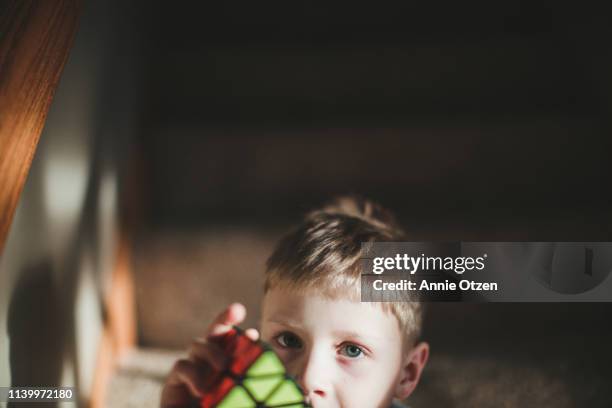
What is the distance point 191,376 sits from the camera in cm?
52

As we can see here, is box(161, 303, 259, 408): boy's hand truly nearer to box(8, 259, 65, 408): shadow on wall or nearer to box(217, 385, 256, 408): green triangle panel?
box(217, 385, 256, 408): green triangle panel

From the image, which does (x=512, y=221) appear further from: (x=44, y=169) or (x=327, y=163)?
(x=44, y=169)

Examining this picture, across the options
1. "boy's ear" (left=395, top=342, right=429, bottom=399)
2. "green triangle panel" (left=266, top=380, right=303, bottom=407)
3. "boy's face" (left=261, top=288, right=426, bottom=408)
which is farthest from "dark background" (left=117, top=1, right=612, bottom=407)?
"green triangle panel" (left=266, top=380, right=303, bottom=407)

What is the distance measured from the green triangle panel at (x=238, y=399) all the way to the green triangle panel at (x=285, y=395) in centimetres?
2

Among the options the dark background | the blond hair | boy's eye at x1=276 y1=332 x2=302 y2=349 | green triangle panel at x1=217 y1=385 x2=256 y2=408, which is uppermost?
the dark background

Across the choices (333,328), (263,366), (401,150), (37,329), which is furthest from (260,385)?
(401,150)

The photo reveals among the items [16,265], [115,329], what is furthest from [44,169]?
[115,329]

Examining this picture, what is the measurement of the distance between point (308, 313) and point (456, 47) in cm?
89

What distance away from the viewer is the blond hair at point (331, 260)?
69 cm

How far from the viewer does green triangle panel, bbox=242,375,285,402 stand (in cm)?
47

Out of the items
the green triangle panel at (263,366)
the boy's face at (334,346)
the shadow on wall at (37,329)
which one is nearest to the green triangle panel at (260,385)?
the green triangle panel at (263,366)

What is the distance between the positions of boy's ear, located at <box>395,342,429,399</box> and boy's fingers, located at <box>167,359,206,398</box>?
12.5 inches

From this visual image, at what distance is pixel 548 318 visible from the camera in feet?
2.98

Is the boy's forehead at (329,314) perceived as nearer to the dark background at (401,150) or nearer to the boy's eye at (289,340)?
the boy's eye at (289,340)
